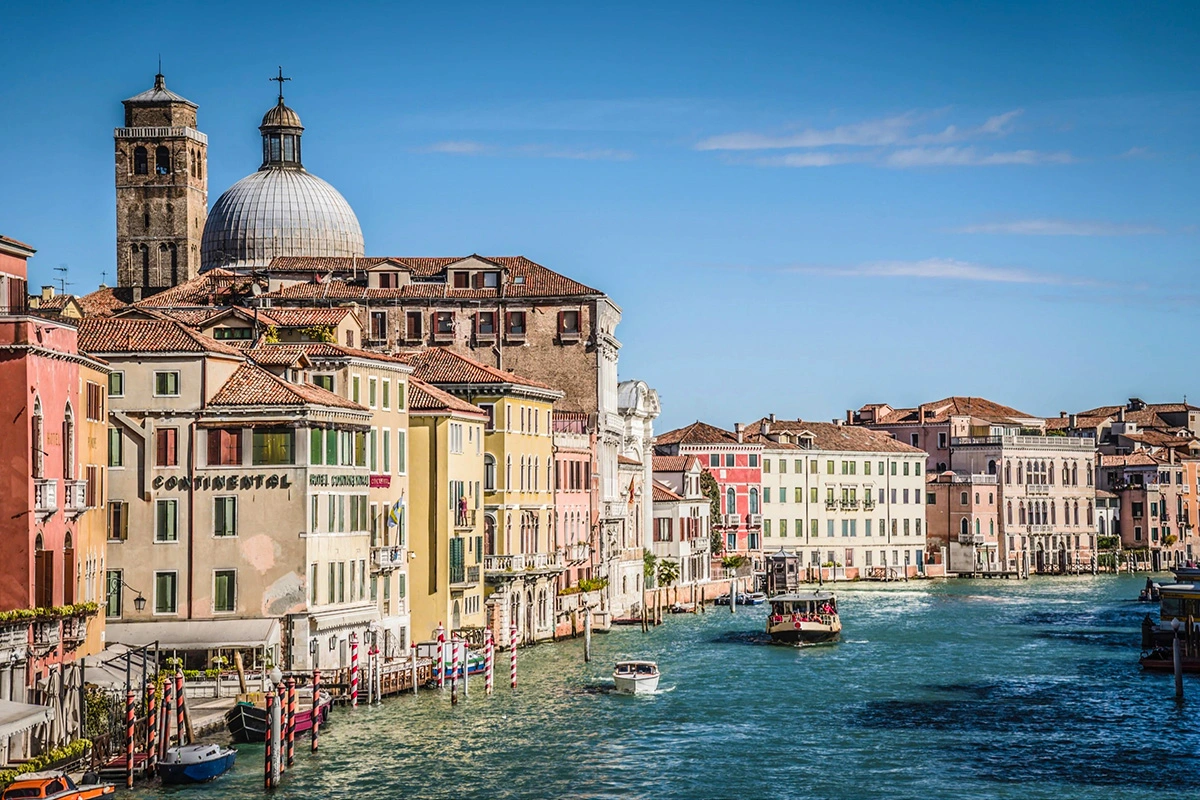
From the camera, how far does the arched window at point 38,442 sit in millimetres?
32031

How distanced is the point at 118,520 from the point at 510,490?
16488 millimetres

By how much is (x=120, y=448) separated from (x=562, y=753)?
1182 centimetres

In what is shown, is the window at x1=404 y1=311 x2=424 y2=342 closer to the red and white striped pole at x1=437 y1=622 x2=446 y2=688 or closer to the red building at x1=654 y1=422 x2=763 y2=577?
the red and white striped pole at x1=437 y1=622 x2=446 y2=688

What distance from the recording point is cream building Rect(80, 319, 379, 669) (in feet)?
134

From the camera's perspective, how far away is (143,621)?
4066cm

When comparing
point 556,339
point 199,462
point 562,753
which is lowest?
point 562,753

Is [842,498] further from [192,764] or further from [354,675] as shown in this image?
[192,764]

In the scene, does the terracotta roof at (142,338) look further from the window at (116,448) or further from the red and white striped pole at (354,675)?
the red and white striped pole at (354,675)

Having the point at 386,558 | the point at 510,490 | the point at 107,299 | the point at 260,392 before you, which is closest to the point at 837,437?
the point at 107,299

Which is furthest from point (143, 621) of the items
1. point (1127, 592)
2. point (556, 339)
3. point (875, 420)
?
point (875, 420)

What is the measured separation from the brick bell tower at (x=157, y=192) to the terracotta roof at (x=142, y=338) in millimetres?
38052

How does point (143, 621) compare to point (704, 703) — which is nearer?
point (143, 621)

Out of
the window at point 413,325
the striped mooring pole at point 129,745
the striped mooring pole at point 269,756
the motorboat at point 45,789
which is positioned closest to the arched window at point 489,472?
the window at point 413,325

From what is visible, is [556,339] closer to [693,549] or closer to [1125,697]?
[693,549]
